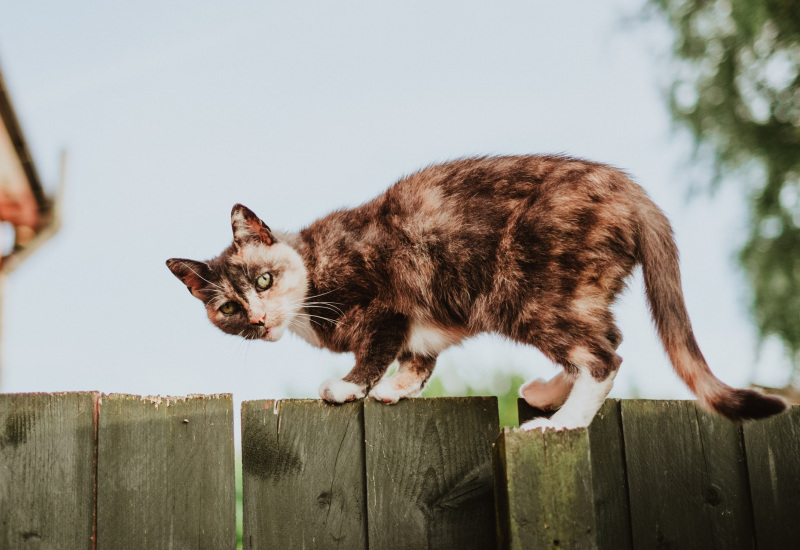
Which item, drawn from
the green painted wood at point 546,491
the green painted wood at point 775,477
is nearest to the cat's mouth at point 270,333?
the green painted wood at point 546,491

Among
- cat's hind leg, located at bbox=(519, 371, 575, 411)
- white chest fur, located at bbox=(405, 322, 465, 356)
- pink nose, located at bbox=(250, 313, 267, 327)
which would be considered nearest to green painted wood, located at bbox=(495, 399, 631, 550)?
cat's hind leg, located at bbox=(519, 371, 575, 411)

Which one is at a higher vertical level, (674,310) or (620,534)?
(674,310)

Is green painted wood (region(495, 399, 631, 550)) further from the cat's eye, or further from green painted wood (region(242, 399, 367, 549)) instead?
the cat's eye

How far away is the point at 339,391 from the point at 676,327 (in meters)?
1.05

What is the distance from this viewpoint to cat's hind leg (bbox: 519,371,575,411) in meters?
2.42

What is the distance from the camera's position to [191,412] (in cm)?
203

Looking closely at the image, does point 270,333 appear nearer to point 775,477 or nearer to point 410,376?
point 410,376

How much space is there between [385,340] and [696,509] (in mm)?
1142

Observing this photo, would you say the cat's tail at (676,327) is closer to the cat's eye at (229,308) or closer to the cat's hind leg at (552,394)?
the cat's hind leg at (552,394)

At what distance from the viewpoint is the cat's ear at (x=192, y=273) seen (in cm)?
293

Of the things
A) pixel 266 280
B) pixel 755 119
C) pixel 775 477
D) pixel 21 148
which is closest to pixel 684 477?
pixel 775 477

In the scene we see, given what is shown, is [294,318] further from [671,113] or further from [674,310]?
[671,113]

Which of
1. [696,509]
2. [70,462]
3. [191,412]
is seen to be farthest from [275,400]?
[696,509]

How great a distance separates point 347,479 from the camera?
2.09m
